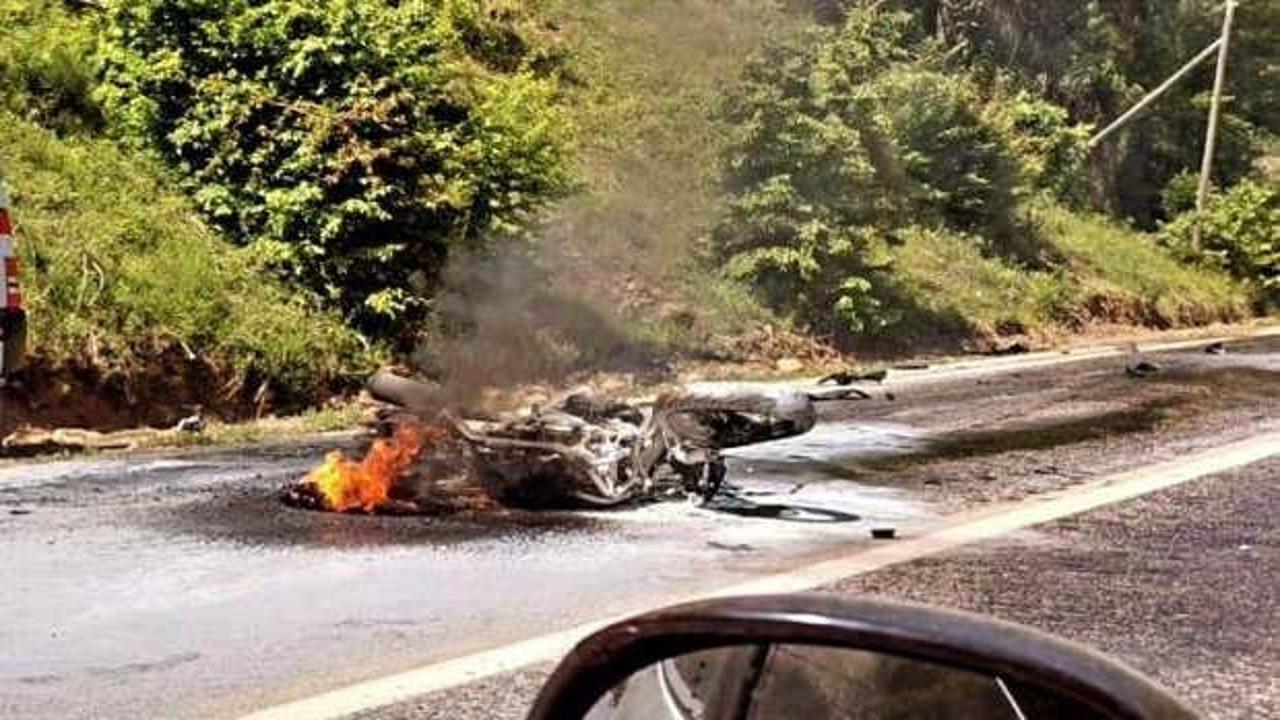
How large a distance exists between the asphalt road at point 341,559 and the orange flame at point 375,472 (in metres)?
0.26

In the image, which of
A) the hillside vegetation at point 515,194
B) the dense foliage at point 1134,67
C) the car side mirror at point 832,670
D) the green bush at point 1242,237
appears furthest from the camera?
the dense foliage at point 1134,67

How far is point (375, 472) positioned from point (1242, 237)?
102 feet

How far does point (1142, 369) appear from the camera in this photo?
707 inches

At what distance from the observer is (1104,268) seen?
98.5 feet

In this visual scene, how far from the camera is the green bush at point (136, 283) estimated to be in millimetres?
11234

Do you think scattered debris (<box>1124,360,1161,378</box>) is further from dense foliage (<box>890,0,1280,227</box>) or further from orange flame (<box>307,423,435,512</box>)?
dense foliage (<box>890,0,1280,227</box>)

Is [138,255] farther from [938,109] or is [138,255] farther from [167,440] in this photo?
[938,109]

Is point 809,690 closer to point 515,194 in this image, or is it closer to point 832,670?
point 832,670

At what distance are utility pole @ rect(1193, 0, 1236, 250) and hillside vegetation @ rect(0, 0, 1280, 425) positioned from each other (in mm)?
4370

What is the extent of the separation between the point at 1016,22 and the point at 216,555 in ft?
118

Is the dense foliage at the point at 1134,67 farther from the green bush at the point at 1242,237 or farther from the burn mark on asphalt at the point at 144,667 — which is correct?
the burn mark on asphalt at the point at 144,667

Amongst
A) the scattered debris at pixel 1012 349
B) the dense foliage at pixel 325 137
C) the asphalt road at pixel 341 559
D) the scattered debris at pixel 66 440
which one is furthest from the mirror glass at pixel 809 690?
the scattered debris at pixel 1012 349

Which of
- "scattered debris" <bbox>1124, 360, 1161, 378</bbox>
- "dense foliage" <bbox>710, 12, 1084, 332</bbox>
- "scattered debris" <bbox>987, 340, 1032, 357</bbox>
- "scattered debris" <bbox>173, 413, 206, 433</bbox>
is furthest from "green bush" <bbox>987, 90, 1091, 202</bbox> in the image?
"scattered debris" <bbox>173, 413, 206, 433</bbox>

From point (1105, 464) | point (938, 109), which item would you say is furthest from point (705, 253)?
point (1105, 464)
